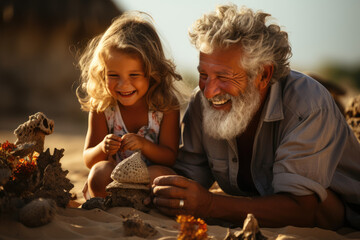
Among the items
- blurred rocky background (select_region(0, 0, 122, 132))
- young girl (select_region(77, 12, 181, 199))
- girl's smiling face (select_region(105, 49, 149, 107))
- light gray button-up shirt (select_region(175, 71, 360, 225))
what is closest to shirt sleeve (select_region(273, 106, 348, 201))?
light gray button-up shirt (select_region(175, 71, 360, 225))

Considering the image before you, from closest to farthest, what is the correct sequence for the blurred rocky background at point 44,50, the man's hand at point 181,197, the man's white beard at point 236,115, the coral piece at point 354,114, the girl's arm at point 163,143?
the man's hand at point 181,197 < the man's white beard at point 236,115 < the girl's arm at point 163,143 < the coral piece at point 354,114 < the blurred rocky background at point 44,50

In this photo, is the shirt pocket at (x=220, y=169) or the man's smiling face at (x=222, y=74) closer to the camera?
the man's smiling face at (x=222, y=74)

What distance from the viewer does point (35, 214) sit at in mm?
2643

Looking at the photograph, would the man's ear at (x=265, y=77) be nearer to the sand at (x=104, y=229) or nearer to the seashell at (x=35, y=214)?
the sand at (x=104, y=229)

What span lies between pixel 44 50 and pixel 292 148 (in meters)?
15.3

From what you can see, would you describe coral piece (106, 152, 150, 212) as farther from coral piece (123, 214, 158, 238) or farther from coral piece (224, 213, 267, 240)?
coral piece (224, 213, 267, 240)

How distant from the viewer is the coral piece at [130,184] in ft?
10.9

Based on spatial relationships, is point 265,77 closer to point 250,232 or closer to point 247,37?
point 247,37

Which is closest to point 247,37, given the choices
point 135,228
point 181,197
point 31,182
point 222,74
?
point 222,74

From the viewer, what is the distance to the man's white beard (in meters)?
3.70

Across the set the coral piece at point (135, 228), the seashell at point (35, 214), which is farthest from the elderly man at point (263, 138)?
the seashell at point (35, 214)

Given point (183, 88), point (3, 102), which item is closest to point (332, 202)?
point (183, 88)

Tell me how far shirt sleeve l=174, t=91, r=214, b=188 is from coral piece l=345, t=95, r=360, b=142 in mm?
2546

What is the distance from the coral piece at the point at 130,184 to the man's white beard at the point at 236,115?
2.77ft
